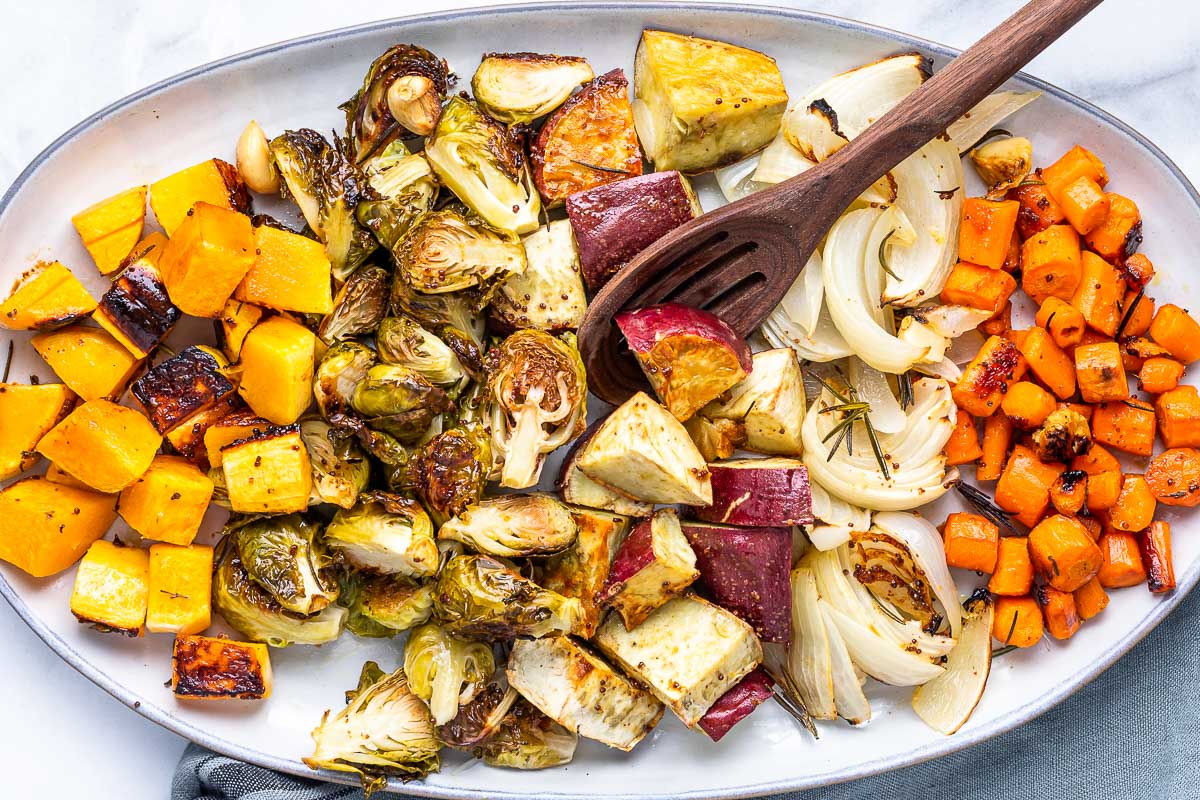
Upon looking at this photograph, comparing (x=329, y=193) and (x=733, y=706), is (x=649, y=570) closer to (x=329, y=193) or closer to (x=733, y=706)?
(x=733, y=706)

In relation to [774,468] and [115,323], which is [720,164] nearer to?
[774,468]

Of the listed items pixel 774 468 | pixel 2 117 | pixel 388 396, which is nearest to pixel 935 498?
pixel 774 468

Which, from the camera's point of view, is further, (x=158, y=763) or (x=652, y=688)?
(x=158, y=763)

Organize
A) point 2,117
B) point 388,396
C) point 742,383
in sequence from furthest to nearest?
point 2,117 → point 742,383 → point 388,396

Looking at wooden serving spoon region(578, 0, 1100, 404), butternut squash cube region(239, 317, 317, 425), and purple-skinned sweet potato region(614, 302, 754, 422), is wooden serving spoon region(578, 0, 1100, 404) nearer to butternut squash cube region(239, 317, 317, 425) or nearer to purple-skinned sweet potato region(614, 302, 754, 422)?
purple-skinned sweet potato region(614, 302, 754, 422)

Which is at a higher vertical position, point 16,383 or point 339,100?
point 339,100

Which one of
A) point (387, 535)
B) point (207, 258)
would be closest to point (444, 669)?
point (387, 535)

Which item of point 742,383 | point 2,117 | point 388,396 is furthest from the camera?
point 2,117
